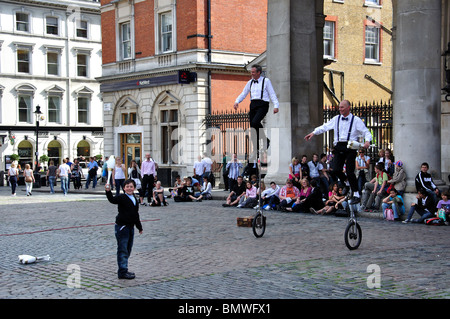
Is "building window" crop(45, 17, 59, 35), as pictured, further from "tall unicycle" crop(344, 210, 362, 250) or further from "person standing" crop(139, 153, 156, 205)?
"tall unicycle" crop(344, 210, 362, 250)

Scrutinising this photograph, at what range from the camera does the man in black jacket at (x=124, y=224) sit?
9.02m

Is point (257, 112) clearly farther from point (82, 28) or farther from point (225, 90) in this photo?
point (82, 28)

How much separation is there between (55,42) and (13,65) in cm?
474

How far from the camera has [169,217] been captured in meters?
18.0

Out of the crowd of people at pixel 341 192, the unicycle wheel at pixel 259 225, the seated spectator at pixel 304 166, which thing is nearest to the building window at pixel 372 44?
the crowd of people at pixel 341 192

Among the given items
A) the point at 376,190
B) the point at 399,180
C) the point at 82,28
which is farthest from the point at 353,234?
the point at 82,28

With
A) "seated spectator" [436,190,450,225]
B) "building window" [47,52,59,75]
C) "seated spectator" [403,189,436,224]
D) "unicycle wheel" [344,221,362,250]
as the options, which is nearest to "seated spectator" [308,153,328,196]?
"seated spectator" [403,189,436,224]

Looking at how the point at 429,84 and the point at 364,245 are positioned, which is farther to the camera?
the point at 429,84

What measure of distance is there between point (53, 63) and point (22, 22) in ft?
15.4

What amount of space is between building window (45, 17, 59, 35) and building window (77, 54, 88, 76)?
3254 millimetres

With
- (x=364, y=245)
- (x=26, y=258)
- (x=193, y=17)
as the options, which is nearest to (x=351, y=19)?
(x=193, y=17)

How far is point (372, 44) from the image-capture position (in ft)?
133

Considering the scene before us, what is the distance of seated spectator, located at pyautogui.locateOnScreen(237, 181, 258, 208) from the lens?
69.3 feet
